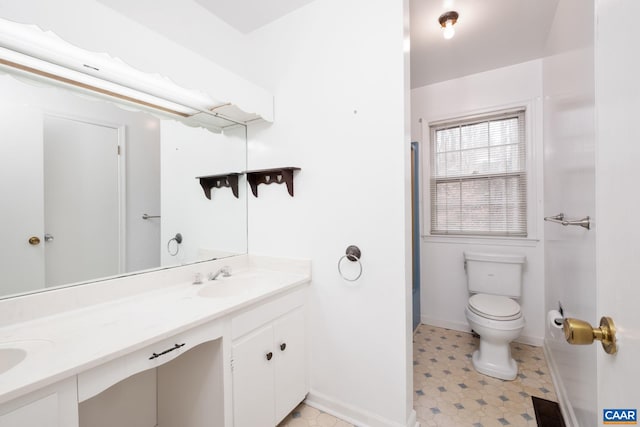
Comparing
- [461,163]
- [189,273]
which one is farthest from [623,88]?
[461,163]

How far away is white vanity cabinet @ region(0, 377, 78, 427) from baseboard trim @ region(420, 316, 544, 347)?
9.35ft

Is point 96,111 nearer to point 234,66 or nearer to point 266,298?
point 234,66

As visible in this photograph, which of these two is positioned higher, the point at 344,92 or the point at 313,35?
the point at 313,35

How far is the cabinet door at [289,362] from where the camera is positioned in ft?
4.76

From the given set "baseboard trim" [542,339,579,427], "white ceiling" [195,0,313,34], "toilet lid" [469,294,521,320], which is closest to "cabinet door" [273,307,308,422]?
"toilet lid" [469,294,521,320]

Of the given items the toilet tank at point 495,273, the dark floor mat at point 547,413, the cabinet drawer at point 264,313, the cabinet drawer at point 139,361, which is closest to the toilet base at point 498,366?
the dark floor mat at point 547,413

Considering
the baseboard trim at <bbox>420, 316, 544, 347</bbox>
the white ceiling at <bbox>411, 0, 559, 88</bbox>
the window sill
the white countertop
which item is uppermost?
the white ceiling at <bbox>411, 0, 559, 88</bbox>

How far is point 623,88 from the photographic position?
44cm

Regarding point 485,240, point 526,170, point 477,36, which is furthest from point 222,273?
point 526,170

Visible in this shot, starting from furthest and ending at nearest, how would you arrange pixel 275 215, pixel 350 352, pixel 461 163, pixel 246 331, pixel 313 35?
pixel 461 163 → pixel 275 215 → pixel 313 35 → pixel 350 352 → pixel 246 331

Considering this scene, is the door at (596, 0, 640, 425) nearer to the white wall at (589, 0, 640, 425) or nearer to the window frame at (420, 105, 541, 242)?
the white wall at (589, 0, 640, 425)

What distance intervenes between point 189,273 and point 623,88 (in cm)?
185

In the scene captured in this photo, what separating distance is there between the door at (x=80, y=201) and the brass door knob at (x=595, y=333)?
1.73 m

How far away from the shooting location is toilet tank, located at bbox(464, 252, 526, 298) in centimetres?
228
